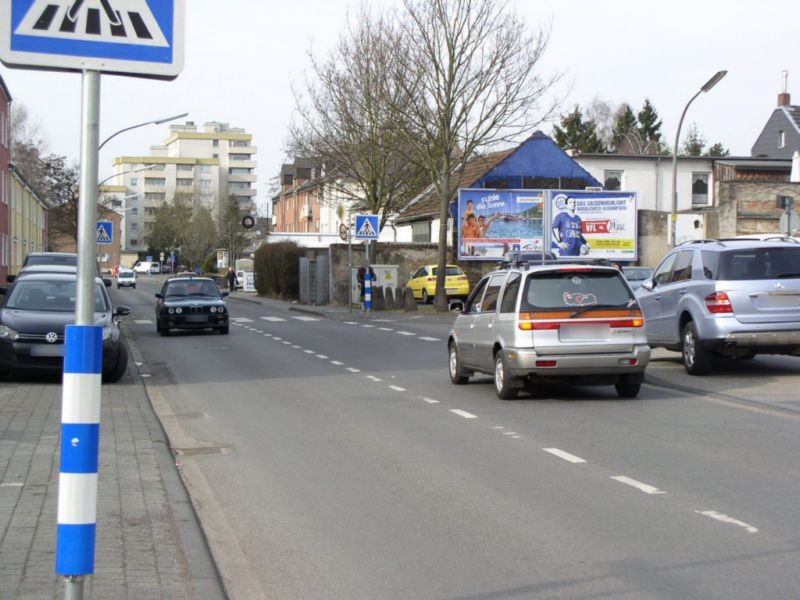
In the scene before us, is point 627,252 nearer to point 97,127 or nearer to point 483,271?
point 483,271

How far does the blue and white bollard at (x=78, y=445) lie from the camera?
4020 millimetres

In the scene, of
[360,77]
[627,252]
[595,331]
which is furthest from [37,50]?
[627,252]

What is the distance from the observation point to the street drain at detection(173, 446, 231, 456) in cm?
990

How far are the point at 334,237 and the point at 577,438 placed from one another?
57.4 metres

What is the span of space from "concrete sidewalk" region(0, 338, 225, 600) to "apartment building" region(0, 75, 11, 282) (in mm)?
42611

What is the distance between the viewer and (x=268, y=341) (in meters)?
25.1

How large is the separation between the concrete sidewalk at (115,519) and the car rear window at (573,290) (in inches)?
192

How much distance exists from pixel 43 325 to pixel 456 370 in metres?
6.04

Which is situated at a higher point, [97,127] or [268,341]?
[97,127]

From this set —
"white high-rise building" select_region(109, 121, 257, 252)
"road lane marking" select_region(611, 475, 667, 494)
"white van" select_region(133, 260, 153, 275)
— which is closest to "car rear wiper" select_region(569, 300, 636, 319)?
"road lane marking" select_region(611, 475, 667, 494)

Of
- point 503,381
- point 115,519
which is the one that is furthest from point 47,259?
point 115,519

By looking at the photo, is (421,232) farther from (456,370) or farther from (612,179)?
(456,370)

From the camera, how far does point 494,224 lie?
1727 inches

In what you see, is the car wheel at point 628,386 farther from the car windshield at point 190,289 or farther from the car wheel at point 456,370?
the car windshield at point 190,289
